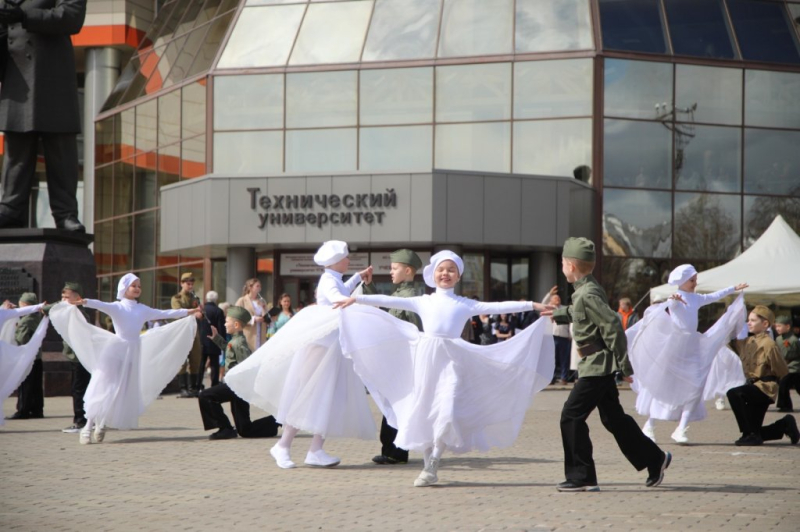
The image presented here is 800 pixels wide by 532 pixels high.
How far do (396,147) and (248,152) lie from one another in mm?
4324

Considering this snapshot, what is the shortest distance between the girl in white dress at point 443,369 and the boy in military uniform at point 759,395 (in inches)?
155

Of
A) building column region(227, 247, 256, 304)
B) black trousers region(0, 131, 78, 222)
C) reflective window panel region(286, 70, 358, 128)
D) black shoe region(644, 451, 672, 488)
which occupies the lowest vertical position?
black shoe region(644, 451, 672, 488)

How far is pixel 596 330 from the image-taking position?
8.88 meters

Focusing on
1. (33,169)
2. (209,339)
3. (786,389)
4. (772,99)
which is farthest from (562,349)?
(772,99)

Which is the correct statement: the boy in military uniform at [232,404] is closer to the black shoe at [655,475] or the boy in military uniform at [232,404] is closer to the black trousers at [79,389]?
the black trousers at [79,389]

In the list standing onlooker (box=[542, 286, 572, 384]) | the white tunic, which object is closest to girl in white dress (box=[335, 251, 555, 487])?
the white tunic

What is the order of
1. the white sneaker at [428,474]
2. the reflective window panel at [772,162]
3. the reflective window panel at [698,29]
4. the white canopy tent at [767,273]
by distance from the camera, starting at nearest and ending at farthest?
the white sneaker at [428,474] < the white canopy tent at [767,273] < the reflective window panel at [698,29] < the reflective window panel at [772,162]

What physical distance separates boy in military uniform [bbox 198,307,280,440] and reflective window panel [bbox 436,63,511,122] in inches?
788

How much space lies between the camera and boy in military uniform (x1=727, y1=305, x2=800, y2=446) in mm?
12703

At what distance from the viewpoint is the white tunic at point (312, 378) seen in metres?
10.2

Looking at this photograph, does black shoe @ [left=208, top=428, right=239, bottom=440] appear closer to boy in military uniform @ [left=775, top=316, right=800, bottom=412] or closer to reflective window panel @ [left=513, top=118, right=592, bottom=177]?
boy in military uniform @ [left=775, top=316, right=800, bottom=412]

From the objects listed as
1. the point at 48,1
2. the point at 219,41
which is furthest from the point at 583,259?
the point at 219,41

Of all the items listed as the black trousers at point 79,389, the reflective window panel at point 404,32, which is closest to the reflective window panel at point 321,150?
the reflective window panel at point 404,32

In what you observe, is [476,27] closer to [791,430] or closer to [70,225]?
[70,225]
